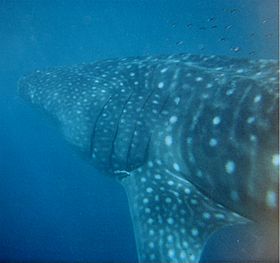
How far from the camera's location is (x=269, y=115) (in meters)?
2.26

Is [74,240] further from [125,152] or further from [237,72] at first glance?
[237,72]

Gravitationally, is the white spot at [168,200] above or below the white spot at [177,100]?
below

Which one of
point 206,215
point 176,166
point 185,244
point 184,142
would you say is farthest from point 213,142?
point 185,244

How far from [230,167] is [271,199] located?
0.36 m

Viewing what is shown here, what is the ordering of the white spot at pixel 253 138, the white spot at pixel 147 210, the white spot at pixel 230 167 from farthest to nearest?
the white spot at pixel 147 210, the white spot at pixel 230 167, the white spot at pixel 253 138

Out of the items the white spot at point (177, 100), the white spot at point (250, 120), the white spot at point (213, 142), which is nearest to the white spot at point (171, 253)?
the white spot at point (213, 142)

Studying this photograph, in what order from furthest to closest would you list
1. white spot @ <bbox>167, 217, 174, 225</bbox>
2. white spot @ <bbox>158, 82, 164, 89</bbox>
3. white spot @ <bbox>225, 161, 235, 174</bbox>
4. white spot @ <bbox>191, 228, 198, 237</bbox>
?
1. white spot @ <bbox>158, 82, 164, 89</bbox>
2. white spot @ <bbox>167, 217, 174, 225</bbox>
3. white spot @ <bbox>191, 228, 198, 237</bbox>
4. white spot @ <bbox>225, 161, 235, 174</bbox>

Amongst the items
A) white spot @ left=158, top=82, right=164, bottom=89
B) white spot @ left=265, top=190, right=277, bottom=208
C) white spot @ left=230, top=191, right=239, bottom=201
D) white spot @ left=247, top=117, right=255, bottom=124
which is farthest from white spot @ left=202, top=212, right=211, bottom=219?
white spot @ left=158, top=82, right=164, bottom=89

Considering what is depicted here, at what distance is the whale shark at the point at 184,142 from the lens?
2352 mm

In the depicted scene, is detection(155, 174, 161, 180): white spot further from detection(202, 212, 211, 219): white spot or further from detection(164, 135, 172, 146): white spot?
detection(202, 212, 211, 219): white spot

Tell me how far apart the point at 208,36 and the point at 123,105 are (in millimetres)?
30599

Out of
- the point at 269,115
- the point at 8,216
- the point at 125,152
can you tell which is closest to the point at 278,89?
the point at 269,115

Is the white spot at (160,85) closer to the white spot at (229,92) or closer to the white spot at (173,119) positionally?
the white spot at (173,119)

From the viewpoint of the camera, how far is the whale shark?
235 cm
